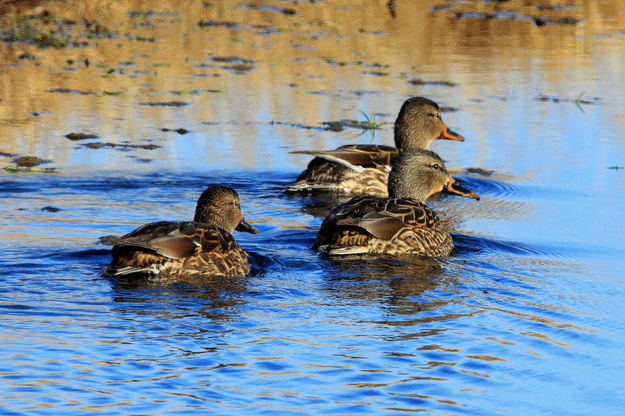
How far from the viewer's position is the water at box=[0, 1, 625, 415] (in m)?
6.89

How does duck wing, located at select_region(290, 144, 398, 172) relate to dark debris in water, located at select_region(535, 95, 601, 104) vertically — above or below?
below

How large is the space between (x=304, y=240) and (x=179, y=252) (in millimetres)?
1943

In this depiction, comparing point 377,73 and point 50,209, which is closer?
point 50,209

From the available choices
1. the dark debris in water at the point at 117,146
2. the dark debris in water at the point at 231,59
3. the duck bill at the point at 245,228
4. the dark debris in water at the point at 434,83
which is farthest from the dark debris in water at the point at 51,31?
the duck bill at the point at 245,228

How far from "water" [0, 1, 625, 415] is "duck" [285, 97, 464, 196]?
0.34m

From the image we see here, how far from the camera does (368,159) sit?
13.2 meters

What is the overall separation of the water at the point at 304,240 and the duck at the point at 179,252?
0.64ft

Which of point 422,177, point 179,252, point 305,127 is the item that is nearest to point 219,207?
point 179,252

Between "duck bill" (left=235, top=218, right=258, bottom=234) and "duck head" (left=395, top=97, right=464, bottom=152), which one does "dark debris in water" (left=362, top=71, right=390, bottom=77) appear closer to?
"duck head" (left=395, top=97, right=464, bottom=152)

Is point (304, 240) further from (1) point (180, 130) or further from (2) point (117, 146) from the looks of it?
(1) point (180, 130)

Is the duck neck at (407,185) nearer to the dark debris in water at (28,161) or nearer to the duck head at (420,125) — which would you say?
the duck head at (420,125)

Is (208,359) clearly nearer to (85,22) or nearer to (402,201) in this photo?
(402,201)

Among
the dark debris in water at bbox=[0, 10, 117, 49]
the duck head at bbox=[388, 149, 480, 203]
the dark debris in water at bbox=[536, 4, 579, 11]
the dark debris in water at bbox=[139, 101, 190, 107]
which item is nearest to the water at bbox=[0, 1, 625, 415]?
the dark debris in water at bbox=[139, 101, 190, 107]

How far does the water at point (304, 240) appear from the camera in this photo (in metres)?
6.89
